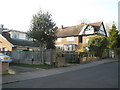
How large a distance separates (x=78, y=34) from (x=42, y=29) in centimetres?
2322

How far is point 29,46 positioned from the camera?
30.0 meters

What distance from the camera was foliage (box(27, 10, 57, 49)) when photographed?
55.0ft

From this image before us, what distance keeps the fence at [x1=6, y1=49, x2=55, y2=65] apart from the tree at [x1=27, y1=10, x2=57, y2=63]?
1677 millimetres

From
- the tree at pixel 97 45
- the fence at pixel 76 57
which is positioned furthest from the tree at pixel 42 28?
the tree at pixel 97 45

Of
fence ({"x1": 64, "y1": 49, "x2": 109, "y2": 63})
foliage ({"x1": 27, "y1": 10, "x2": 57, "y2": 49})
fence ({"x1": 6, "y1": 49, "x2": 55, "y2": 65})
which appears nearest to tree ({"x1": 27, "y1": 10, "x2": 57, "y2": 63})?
foliage ({"x1": 27, "y1": 10, "x2": 57, "y2": 49})

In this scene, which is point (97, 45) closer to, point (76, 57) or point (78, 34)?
point (76, 57)

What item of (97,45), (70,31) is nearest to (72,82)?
(97,45)

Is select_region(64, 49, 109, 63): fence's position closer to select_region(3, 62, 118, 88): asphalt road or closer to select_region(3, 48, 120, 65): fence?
select_region(3, 48, 120, 65): fence

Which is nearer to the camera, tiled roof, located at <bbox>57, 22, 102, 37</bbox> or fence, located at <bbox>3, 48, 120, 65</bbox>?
fence, located at <bbox>3, 48, 120, 65</bbox>

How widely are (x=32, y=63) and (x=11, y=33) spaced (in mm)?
16213

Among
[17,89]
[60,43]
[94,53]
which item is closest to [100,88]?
[17,89]

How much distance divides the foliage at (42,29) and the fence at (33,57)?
1677 mm

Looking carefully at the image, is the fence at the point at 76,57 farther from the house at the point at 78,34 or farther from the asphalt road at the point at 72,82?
the house at the point at 78,34

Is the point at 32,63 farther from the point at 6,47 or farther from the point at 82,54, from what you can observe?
the point at 6,47
